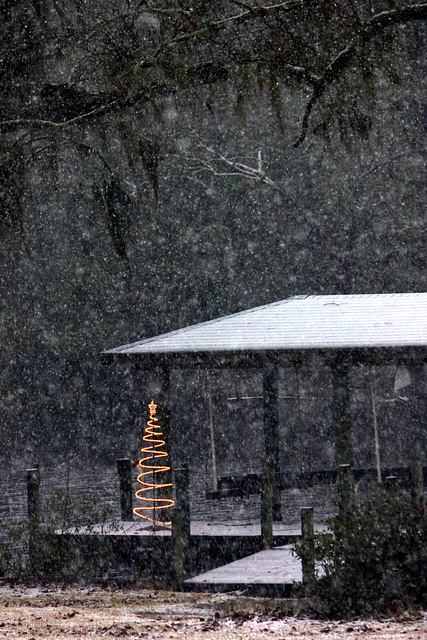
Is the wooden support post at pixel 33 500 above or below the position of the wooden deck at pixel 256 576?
above

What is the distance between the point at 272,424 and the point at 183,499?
366 centimetres

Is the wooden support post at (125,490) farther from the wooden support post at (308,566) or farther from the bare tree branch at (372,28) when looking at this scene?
the bare tree branch at (372,28)

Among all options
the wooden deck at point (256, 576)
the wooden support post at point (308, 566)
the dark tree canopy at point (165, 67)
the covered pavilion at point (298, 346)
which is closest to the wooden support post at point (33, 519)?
the wooden deck at point (256, 576)

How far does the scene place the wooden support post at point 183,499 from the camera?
11.5m

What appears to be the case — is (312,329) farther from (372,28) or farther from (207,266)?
(207,266)

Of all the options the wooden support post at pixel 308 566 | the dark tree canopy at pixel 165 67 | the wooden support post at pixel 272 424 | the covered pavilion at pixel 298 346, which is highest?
the dark tree canopy at pixel 165 67

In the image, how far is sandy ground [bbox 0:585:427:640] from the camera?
7.38 metres

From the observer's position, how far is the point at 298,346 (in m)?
13.3

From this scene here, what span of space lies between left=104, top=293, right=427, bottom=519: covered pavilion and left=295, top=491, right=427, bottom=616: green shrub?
14.6 ft

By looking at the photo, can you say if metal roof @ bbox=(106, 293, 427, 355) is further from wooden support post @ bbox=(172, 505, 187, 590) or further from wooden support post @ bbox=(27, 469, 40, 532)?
wooden support post @ bbox=(172, 505, 187, 590)

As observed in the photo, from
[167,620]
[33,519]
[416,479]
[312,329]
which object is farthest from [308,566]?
[312,329]

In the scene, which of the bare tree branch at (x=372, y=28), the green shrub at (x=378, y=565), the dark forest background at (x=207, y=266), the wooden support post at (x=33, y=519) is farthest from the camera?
the dark forest background at (x=207, y=266)

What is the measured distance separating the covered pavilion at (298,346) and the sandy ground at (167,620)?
360 cm

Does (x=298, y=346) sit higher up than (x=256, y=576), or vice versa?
(x=298, y=346)
